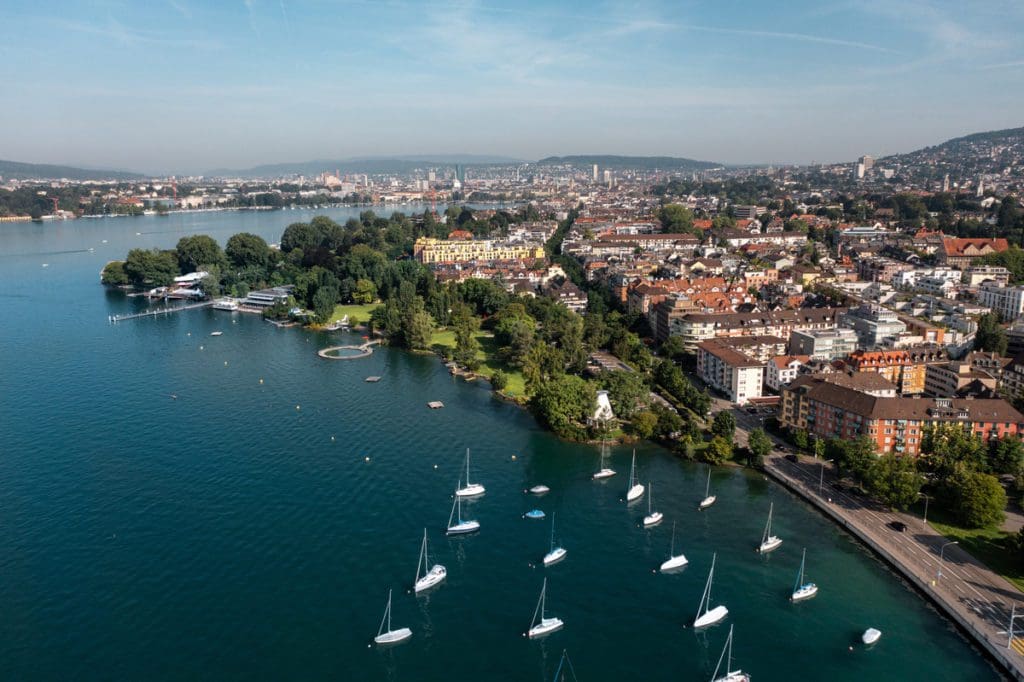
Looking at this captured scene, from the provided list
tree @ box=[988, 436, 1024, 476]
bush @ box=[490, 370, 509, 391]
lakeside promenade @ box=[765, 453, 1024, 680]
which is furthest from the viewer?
bush @ box=[490, 370, 509, 391]

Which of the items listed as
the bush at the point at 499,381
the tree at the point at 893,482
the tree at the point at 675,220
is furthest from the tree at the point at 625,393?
the tree at the point at 675,220

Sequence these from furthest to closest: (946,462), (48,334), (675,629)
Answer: (48,334), (946,462), (675,629)

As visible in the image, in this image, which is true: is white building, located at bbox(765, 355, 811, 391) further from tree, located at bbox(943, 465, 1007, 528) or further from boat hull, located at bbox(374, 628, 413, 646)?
boat hull, located at bbox(374, 628, 413, 646)

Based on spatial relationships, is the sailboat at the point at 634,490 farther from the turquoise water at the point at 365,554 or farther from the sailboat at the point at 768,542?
the sailboat at the point at 768,542

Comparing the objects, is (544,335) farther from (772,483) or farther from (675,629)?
(675,629)

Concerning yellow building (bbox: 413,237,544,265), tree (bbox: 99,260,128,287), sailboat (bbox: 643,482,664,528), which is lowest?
sailboat (bbox: 643,482,664,528)

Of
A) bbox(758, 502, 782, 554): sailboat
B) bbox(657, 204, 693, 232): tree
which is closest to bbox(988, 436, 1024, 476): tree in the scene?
bbox(758, 502, 782, 554): sailboat

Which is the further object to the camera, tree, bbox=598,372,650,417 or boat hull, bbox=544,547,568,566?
tree, bbox=598,372,650,417

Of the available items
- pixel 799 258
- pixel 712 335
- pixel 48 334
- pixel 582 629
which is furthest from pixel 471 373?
pixel 799 258
